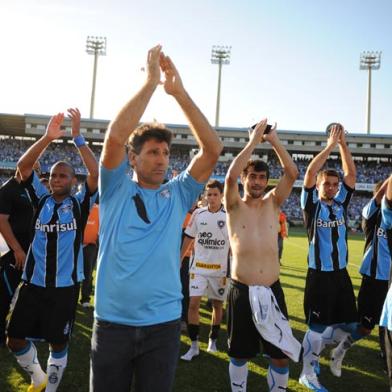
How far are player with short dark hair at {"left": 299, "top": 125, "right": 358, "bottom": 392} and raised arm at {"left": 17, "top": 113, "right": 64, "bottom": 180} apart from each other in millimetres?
2929

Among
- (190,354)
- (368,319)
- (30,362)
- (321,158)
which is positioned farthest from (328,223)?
(30,362)

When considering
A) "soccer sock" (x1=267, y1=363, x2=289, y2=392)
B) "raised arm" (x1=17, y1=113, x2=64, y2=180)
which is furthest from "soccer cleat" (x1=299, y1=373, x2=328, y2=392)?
"raised arm" (x1=17, y1=113, x2=64, y2=180)

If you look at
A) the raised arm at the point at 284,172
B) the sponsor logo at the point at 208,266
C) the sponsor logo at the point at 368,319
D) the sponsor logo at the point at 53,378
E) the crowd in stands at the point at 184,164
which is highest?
the crowd in stands at the point at 184,164

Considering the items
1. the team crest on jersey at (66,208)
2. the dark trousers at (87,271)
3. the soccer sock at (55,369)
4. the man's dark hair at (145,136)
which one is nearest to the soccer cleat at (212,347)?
the soccer sock at (55,369)

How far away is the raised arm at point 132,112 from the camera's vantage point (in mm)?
2402

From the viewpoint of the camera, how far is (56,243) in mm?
4285

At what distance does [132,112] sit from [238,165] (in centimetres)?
187

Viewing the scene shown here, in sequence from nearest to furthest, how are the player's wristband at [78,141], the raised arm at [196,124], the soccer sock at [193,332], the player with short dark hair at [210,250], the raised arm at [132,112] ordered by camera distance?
the raised arm at [132,112], the raised arm at [196,124], the player's wristband at [78,141], the soccer sock at [193,332], the player with short dark hair at [210,250]

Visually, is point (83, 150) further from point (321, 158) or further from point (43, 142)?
point (321, 158)

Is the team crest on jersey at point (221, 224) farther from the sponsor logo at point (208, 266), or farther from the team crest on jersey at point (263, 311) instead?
the team crest on jersey at point (263, 311)

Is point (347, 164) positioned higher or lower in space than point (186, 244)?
higher

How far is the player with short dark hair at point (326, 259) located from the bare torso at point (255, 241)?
1.03 meters

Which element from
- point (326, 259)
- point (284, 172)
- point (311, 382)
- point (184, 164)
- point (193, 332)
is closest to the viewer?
point (284, 172)

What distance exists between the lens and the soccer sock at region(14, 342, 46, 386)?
420cm
